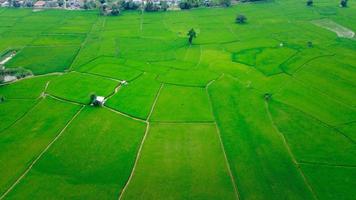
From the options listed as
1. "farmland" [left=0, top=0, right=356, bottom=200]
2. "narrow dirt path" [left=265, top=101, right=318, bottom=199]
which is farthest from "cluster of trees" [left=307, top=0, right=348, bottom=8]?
"narrow dirt path" [left=265, top=101, right=318, bottom=199]

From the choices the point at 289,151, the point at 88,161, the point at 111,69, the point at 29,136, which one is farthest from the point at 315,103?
the point at 29,136

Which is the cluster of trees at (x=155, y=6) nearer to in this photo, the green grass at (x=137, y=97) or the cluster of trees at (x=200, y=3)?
the cluster of trees at (x=200, y=3)

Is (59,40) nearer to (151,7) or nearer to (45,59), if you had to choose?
(45,59)

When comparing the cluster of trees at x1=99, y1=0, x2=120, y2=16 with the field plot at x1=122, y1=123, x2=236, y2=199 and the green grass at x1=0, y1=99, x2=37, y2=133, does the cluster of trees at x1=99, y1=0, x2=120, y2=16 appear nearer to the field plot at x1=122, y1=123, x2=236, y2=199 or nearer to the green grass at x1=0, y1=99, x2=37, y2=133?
the green grass at x1=0, y1=99, x2=37, y2=133

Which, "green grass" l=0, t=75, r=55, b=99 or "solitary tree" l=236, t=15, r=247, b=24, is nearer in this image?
"green grass" l=0, t=75, r=55, b=99

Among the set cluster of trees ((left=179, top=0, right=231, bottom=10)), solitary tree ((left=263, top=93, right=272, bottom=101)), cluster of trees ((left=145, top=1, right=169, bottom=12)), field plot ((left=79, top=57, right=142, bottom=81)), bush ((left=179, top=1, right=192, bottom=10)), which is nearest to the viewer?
solitary tree ((left=263, top=93, right=272, bottom=101))
